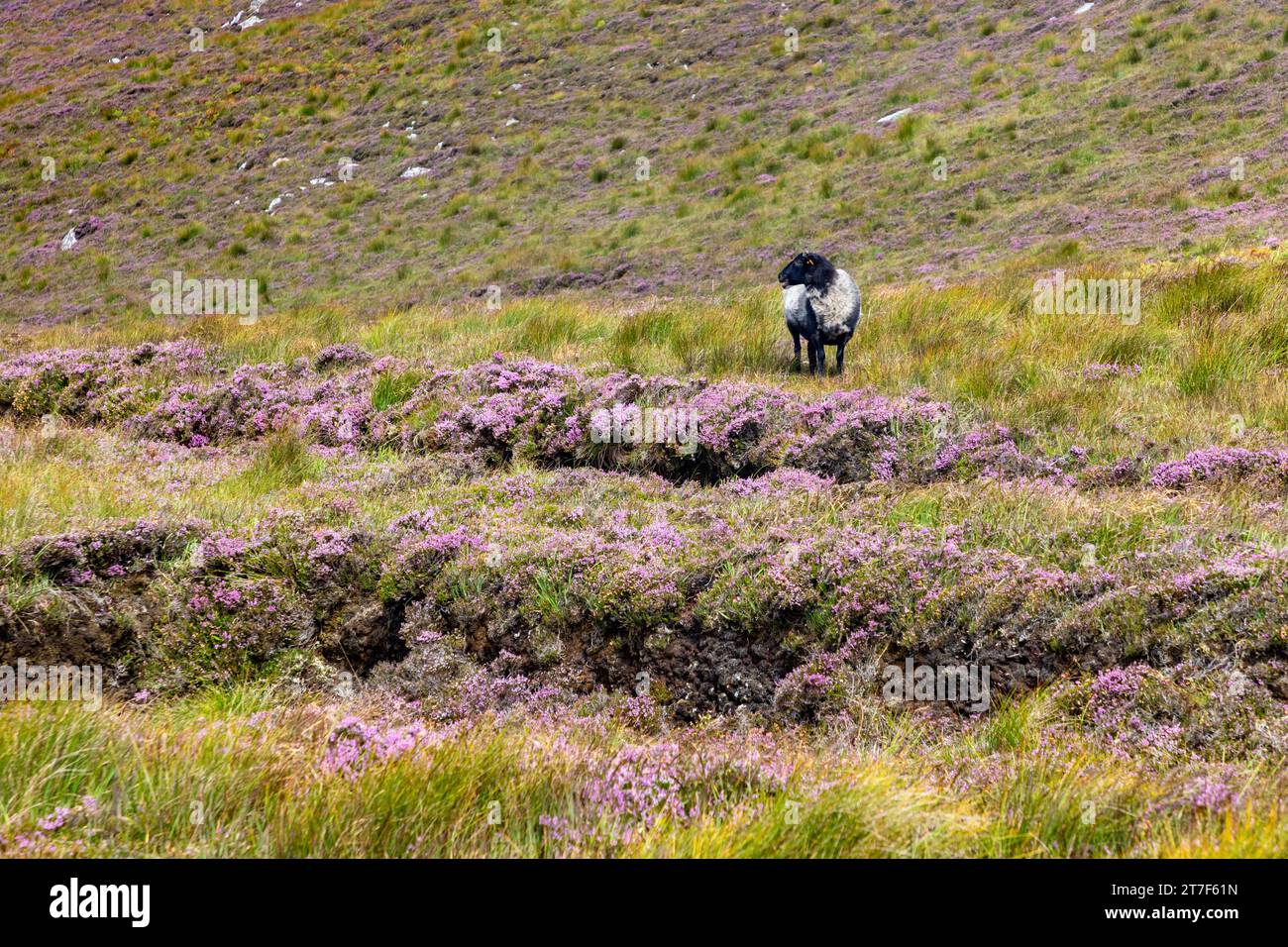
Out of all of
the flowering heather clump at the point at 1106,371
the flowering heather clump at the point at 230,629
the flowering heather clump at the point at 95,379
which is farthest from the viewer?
the flowering heather clump at the point at 95,379

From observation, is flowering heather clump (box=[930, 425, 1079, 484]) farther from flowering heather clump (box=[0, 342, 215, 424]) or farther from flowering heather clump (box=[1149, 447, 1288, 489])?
flowering heather clump (box=[0, 342, 215, 424])

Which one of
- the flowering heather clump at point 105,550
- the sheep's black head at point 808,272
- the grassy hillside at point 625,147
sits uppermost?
the grassy hillside at point 625,147

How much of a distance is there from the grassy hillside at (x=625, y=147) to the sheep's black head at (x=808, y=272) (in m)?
5.94

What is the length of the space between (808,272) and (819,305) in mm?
424

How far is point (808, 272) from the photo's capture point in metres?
8.95

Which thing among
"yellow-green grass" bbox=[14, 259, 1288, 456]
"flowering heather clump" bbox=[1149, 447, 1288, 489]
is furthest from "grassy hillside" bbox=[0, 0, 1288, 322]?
"flowering heather clump" bbox=[1149, 447, 1288, 489]

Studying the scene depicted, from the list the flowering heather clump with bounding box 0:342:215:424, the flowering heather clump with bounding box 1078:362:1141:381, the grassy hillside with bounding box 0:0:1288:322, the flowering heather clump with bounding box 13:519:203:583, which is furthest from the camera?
the grassy hillside with bounding box 0:0:1288:322

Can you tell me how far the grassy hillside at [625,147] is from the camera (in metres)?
17.3

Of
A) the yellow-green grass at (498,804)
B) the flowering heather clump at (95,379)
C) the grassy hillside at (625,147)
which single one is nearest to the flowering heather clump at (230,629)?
the yellow-green grass at (498,804)

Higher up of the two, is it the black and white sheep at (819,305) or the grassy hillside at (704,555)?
the black and white sheep at (819,305)

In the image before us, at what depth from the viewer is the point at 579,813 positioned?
283cm

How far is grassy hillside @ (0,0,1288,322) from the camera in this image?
56.9 ft

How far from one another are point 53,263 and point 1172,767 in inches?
1193

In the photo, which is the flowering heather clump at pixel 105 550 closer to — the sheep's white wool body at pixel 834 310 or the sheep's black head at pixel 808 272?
the sheep's white wool body at pixel 834 310
